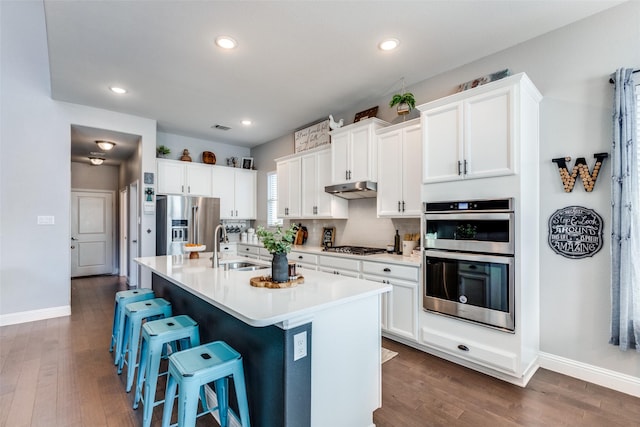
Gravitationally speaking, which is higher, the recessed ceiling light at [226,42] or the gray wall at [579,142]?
the recessed ceiling light at [226,42]

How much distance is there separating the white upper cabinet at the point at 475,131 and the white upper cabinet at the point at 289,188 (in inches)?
94.3

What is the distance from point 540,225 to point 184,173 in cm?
515

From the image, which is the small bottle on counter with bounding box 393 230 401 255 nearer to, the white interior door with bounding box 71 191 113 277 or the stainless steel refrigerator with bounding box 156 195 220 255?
the stainless steel refrigerator with bounding box 156 195 220 255

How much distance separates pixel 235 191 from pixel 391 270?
3942mm

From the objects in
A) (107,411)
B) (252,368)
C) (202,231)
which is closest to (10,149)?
(202,231)

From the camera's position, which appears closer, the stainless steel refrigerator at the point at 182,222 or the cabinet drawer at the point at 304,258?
the cabinet drawer at the point at 304,258

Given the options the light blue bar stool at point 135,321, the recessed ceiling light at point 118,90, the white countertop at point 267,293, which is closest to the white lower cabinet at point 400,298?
the white countertop at point 267,293

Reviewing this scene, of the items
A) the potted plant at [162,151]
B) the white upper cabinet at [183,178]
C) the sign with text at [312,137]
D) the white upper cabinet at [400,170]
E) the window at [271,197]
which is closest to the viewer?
the white upper cabinet at [400,170]

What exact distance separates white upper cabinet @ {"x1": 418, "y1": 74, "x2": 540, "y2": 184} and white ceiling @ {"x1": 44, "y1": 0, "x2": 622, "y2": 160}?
552 mm

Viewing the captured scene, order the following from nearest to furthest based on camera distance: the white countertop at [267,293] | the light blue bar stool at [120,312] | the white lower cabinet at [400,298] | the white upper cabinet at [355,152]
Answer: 1. the white countertop at [267,293]
2. the light blue bar stool at [120,312]
3. the white lower cabinet at [400,298]
4. the white upper cabinet at [355,152]

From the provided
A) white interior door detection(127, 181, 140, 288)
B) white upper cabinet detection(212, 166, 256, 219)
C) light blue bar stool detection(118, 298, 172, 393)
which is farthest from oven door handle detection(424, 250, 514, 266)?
white interior door detection(127, 181, 140, 288)

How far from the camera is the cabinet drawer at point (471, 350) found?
2402mm

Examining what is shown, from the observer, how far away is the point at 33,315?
405cm

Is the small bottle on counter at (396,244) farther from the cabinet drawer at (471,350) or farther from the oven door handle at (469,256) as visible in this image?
the cabinet drawer at (471,350)
